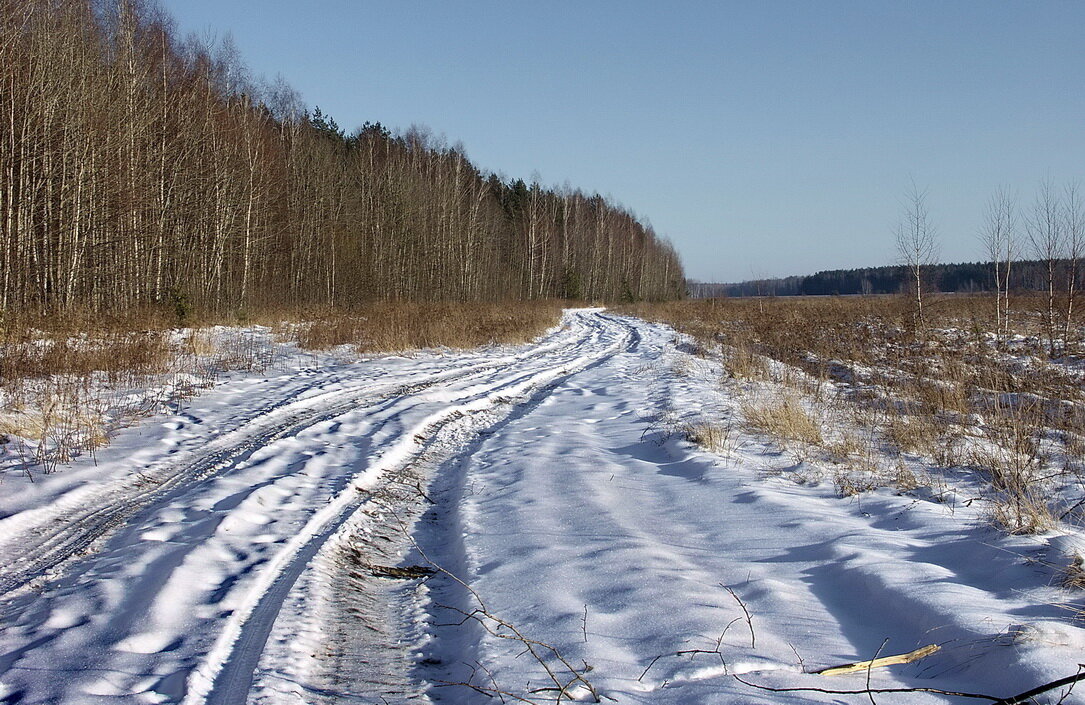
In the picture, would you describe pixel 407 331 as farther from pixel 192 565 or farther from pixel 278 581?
pixel 278 581

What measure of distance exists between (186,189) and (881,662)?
78.0 ft

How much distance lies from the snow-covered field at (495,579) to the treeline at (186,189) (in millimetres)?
10883

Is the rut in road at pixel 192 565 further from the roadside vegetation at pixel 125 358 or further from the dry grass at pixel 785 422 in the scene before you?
the dry grass at pixel 785 422

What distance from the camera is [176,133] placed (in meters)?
20.8

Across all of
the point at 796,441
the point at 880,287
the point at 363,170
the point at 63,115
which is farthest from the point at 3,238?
the point at 880,287

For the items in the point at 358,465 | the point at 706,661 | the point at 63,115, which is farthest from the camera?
the point at 63,115

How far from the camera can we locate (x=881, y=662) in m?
2.41

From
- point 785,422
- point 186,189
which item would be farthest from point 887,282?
point 785,422

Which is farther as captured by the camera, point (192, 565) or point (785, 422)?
point (785, 422)

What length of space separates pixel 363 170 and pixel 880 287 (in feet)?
356

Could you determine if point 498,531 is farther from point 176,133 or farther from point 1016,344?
point 176,133

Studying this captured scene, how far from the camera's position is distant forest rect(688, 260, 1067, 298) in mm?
20562

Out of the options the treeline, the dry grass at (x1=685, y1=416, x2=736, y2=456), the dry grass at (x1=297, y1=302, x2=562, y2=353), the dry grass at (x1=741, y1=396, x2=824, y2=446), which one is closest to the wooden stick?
the dry grass at (x1=685, y1=416, x2=736, y2=456)

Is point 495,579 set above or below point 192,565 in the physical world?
below
